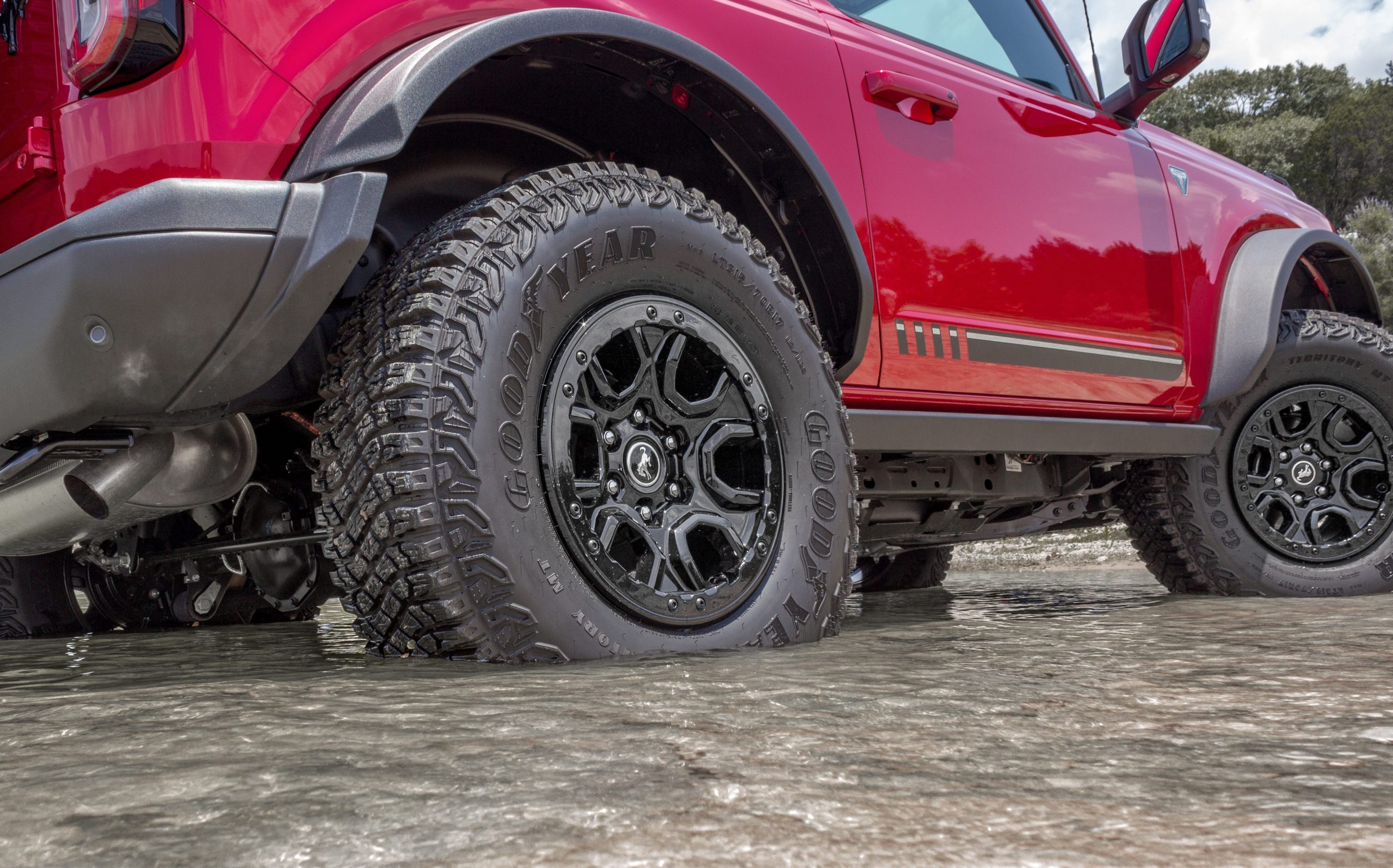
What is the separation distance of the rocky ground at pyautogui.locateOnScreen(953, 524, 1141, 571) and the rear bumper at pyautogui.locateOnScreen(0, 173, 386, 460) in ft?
19.2

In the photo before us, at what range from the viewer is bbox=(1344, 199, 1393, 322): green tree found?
2423cm

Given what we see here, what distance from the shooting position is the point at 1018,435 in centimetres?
268

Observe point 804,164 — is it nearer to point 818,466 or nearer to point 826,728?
point 818,466

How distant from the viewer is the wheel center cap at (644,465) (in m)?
1.68

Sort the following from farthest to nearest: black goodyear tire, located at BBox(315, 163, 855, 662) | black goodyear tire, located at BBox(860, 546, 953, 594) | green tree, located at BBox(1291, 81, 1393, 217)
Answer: green tree, located at BBox(1291, 81, 1393, 217) < black goodyear tire, located at BBox(860, 546, 953, 594) < black goodyear tire, located at BBox(315, 163, 855, 662)

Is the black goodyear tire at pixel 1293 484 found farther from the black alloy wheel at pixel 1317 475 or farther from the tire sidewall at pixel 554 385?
the tire sidewall at pixel 554 385

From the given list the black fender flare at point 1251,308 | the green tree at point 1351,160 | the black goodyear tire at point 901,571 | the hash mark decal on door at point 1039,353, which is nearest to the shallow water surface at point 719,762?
the hash mark decal on door at point 1039,353

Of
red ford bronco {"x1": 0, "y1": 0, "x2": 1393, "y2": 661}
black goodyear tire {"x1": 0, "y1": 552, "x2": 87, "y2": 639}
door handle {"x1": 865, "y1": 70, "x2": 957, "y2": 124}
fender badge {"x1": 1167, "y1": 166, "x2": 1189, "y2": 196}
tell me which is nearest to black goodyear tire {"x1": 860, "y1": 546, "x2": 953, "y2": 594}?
red ford bronco {"x1": 0, "y1": 0, "x2": 1393, "y2": 661}

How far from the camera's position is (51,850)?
0.63 m

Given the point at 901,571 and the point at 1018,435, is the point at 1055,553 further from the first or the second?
the point at 1018,435

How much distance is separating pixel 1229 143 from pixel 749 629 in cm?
3431

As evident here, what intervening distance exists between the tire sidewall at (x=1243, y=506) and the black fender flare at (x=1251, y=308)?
4.7 inches

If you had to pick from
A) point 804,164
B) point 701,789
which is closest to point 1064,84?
point 804,164

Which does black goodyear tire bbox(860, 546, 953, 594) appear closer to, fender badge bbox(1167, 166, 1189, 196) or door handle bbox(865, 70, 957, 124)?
fender badge bbox(1167, 166, 1189, 196)
